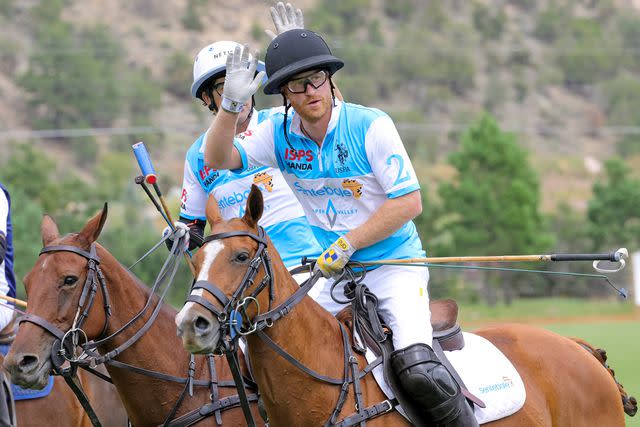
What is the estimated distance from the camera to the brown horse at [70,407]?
21.6 feet

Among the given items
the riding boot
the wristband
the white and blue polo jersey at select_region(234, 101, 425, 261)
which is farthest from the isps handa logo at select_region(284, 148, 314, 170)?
the riding boot

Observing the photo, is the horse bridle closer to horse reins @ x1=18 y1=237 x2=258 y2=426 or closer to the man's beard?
horse reins @ x1=18 y1=237 x2=258 y2=426

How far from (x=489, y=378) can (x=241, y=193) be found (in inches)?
82.1

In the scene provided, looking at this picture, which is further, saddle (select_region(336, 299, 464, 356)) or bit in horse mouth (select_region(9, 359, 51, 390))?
saddle (select_region(336, 299, 464, 356))

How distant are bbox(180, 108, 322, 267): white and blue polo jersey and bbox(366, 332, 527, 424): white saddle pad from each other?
1336 mm

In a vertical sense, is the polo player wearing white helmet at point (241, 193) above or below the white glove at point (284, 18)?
below

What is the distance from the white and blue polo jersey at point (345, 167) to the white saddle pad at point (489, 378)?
67 centimetres

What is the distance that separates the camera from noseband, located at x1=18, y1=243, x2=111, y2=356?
5609 mm

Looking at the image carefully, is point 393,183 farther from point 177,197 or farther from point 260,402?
point 177,197

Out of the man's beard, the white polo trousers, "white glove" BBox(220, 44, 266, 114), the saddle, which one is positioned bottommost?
the saddle

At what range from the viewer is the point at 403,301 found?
5.58m

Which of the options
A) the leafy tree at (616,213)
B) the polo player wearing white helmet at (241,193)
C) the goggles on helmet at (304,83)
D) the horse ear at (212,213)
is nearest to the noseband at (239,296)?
the horse ear at (212,213)

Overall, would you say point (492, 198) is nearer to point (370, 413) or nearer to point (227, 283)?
point (370, 413)

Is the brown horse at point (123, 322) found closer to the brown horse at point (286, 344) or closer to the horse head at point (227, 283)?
the brown horse at point (286, 344)
